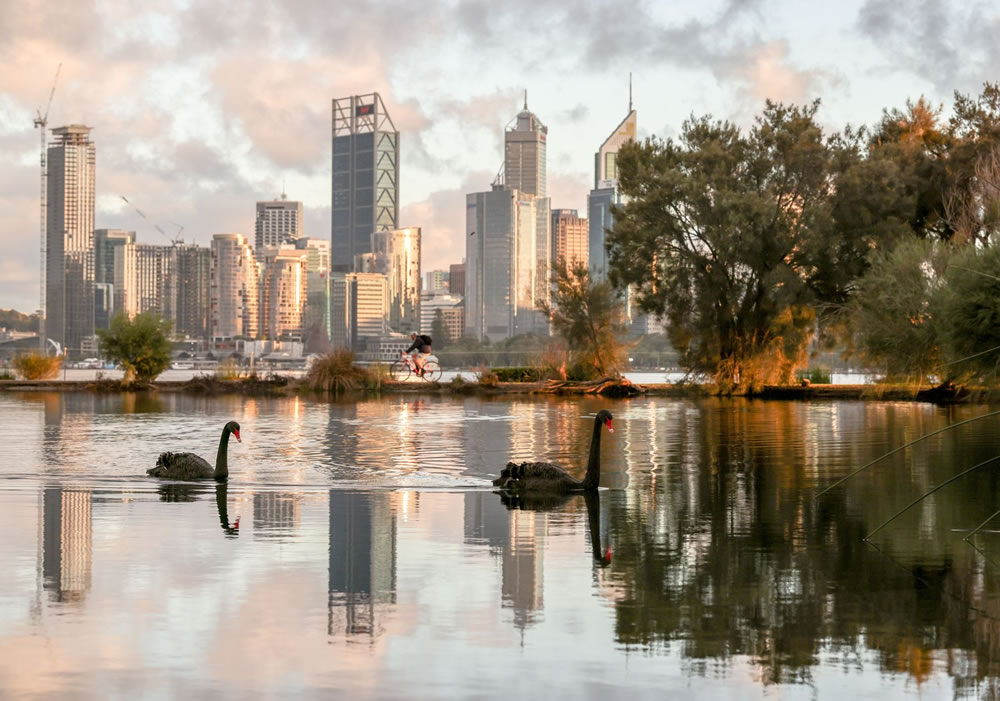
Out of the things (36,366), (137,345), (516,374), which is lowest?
(516,374)

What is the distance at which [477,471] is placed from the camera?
17.1m

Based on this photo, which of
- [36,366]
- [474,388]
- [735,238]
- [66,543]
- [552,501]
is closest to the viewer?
[66,543]

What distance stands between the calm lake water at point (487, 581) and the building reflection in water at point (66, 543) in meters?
0.04

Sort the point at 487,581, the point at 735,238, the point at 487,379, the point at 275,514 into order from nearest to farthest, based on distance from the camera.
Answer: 1. the point at 487,581
2. the point at 275,514
3. the point at 735,238
4. the point at 487,379

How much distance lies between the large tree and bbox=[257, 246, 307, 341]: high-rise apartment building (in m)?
128

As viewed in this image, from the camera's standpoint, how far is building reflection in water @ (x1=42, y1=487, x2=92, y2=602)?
8500 mm

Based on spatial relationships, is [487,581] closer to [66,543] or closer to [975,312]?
[66,543]

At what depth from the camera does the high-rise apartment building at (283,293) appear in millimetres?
173875

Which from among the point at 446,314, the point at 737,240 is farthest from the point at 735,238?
the point at 446,314

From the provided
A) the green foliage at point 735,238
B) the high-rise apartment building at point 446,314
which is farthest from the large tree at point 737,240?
the high-rise apartment building at point 446,314

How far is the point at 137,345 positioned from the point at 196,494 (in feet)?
120

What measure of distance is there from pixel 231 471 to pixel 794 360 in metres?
31.6

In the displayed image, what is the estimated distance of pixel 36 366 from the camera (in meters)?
52.1

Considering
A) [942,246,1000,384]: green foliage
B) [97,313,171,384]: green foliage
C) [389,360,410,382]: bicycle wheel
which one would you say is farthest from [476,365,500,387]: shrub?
[942,246,1000,384]: green foliage
